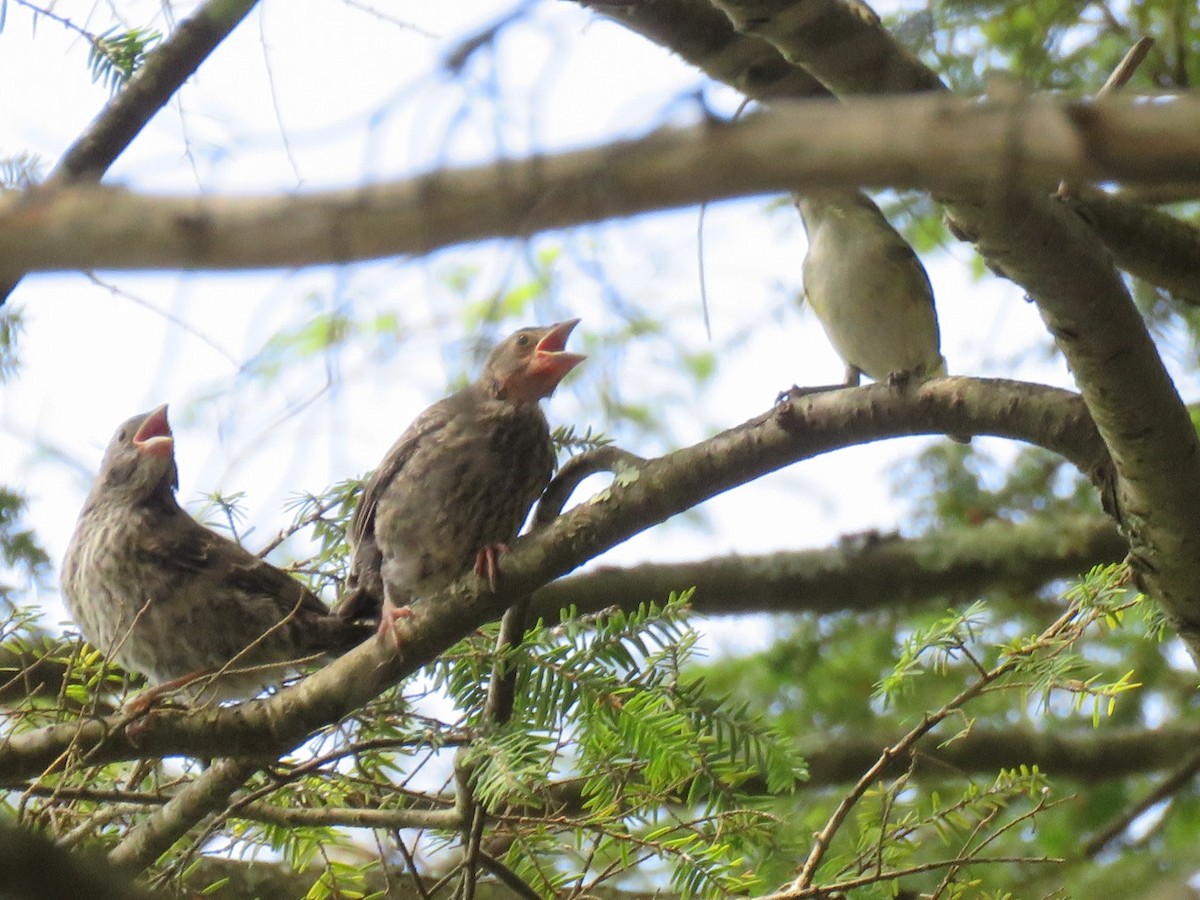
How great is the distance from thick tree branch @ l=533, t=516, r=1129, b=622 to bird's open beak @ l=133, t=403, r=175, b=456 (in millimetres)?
1860

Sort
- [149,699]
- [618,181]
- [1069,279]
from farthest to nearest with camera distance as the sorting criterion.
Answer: [149,699] → [1069,279] → [618,181]

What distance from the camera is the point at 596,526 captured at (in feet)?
8.20

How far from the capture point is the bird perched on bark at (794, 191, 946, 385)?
175 inches

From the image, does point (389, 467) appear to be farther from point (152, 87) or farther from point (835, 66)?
point (835, 66)

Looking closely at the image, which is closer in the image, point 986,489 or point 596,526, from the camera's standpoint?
point 596,526

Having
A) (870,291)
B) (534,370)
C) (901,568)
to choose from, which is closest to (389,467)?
(534,370)

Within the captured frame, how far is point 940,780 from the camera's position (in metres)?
4.47

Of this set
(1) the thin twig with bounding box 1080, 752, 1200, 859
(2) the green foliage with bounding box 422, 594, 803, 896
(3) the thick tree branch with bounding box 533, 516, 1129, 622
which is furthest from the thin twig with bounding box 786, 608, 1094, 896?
(3) the thick tree branch with bounding box 533, 516, 1129, 622

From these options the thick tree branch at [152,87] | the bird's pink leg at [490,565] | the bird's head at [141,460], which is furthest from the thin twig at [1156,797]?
the thick tree branch at [152,87]

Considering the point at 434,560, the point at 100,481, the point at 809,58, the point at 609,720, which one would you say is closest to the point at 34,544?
the point at 100,481

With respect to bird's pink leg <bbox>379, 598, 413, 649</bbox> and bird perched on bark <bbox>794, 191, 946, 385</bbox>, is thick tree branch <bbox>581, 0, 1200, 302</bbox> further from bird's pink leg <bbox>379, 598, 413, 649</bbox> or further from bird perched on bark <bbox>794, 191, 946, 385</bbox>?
bird's pink leg <bbox>379, 598, 413, 649</bbox>

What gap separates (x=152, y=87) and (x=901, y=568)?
3370 millimetres

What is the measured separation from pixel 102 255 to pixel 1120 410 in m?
1.89

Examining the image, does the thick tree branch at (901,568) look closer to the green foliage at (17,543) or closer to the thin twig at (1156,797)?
the thin twig at (1156,797)
